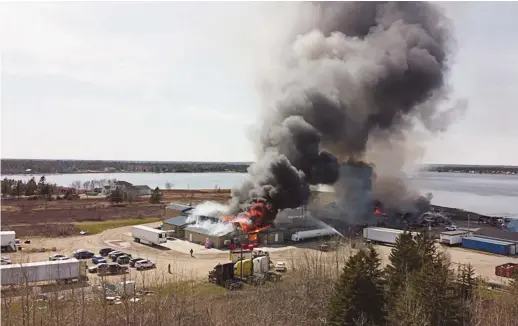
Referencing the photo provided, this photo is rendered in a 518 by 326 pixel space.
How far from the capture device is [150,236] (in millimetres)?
38969

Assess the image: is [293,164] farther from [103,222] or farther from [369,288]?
[369,288]

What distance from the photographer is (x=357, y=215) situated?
5597cm

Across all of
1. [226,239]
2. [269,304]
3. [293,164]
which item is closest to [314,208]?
[293,164]

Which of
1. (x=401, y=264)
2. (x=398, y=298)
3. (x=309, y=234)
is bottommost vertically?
(x=309, y=234)

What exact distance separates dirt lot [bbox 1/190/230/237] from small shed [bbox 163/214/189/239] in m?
10.8

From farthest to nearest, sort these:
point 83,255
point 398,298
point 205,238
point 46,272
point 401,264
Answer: point 205,238 < point 83,255 < point 46,272 < point 401,264 < point 398,298

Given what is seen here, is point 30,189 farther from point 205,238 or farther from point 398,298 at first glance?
point 398,298

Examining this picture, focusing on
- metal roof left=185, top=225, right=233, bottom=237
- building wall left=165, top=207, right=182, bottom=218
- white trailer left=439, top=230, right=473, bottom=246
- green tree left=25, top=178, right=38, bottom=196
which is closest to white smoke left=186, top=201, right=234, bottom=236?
metal roof left=185, top=225, right=233, bottom=237

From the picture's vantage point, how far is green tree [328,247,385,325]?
1692 centimetres

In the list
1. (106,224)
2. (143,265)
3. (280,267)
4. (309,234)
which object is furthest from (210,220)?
(106,224)

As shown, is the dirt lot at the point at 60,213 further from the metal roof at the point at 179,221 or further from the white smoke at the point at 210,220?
the white smoke at the point at 210,220

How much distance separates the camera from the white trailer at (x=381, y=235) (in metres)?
40.9

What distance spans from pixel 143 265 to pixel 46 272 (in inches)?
257

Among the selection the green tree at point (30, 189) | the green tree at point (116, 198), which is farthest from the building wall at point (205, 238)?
the green tree at point (30, 189)
